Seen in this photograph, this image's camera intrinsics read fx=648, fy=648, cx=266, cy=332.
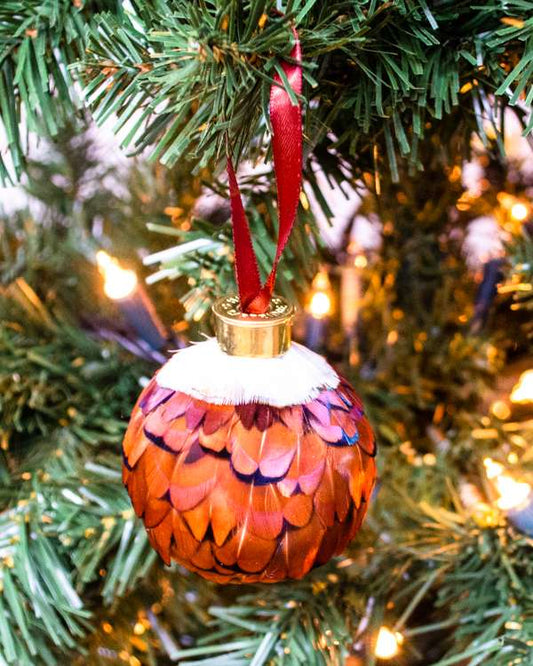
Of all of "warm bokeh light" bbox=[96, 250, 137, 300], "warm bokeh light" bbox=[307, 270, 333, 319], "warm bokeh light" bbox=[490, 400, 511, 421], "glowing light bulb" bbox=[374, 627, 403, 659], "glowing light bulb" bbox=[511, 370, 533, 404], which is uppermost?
"warm bokeh light" bbox=[96, 250, 137, 300]

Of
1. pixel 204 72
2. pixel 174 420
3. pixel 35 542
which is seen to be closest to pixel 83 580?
pixel 35 542

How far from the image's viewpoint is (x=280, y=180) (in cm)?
25

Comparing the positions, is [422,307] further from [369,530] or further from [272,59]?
[272,59]

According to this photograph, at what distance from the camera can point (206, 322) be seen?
0.42m

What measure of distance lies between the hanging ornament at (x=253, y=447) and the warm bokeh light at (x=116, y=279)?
174 mm

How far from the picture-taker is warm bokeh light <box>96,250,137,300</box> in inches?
17.3

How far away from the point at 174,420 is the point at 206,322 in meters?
0.16

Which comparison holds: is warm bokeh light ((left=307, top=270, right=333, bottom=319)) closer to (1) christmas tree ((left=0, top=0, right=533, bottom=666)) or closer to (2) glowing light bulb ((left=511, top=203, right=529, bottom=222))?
(1) christmas tree ((left=0, top=0, right=533, bottom=666))

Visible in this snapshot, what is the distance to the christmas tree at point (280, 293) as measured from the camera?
0.85ft

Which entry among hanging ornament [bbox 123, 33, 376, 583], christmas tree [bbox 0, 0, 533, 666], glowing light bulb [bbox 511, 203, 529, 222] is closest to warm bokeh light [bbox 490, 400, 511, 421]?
christmas tree [bbox 0, 0, 533, 666]

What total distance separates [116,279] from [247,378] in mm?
206

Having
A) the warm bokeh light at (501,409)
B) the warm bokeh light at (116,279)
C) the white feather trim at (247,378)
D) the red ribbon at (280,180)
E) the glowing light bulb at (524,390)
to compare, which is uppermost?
the red ribbon at (280,180)

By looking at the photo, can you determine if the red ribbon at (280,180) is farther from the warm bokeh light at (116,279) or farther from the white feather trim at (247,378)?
the warm bokeh light at (116,279)

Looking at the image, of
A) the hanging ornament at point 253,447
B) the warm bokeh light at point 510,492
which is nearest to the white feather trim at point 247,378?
the hanging ornament at point 253,447
